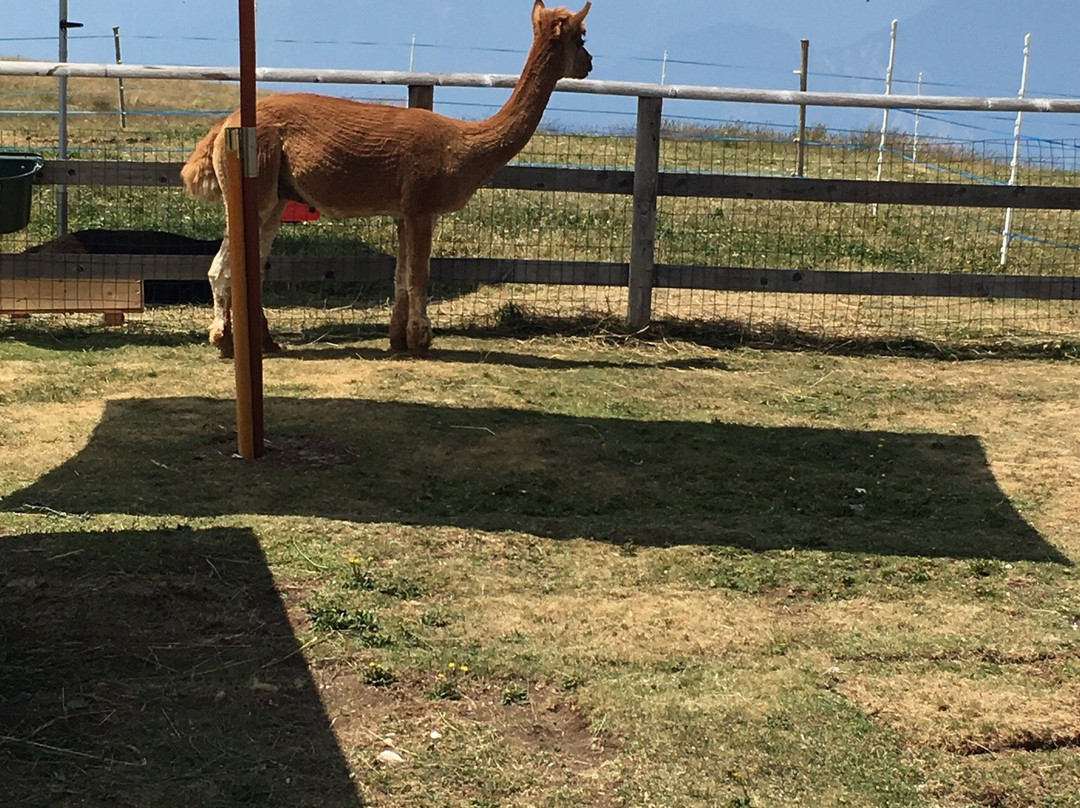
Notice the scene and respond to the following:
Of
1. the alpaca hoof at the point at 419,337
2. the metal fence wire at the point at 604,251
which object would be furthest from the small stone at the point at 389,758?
the metal fence wire at the point at 604,251

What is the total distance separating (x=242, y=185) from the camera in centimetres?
587

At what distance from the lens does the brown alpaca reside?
8.16m

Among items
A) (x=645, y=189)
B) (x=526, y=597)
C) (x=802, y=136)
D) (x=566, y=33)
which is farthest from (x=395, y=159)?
(x=802, y=136)

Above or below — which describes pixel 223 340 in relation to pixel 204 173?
below

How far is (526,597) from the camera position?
468 cm

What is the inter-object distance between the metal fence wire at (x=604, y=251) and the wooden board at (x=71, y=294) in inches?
2.3

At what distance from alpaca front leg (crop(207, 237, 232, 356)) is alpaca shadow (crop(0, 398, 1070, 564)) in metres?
1.16

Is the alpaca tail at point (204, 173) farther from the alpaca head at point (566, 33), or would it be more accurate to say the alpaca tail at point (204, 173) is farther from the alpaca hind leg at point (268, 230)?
the alpaca head at point (566, 33)

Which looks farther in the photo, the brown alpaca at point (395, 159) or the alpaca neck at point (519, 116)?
the alpaca neck at point (519, 116)

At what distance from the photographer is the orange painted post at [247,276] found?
5816mm

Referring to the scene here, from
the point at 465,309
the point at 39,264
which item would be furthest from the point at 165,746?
the point at 465,309

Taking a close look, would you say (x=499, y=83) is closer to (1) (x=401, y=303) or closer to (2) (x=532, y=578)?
(1) (x=401, y=303)

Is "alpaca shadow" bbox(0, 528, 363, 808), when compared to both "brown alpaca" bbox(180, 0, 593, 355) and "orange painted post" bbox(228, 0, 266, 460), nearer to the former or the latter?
"orange painted post" bbox(228, 0, 266, 460)

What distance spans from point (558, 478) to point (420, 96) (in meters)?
4.29
